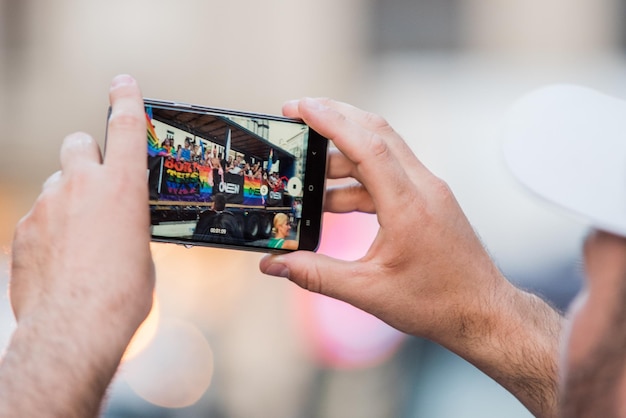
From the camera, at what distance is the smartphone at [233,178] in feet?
5.22

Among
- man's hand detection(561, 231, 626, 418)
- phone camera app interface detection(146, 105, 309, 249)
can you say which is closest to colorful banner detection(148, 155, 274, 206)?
phone camera app interface detection(146, 105, 309, 249)

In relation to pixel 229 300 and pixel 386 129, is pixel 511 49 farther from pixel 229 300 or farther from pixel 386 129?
pixel 386 129

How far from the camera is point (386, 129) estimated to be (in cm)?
162

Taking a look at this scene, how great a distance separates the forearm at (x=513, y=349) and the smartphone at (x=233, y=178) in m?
0.43

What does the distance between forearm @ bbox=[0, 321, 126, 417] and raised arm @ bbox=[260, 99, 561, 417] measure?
55 cm

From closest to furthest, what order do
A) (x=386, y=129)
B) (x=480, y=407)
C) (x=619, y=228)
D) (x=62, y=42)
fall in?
(x=619, y=228)
(x=386, y=129)
(x=480, y=407)
(x=62, y=42)

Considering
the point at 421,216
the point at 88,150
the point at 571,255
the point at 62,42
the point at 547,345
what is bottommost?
the point at 571,255

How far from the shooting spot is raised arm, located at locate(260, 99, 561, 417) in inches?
59.3

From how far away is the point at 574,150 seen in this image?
1056 mm

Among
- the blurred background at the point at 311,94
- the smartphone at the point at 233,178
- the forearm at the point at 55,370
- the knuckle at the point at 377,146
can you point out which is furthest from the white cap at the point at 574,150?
the blurred background at the point at 311,94

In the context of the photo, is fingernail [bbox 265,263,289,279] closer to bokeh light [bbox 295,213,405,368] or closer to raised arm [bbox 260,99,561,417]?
raised arm [bbox 260,99,561,417]

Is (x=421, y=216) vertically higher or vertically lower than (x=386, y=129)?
lower

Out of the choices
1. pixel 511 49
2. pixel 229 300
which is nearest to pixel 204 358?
pixel 229 300

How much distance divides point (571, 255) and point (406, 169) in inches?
142
